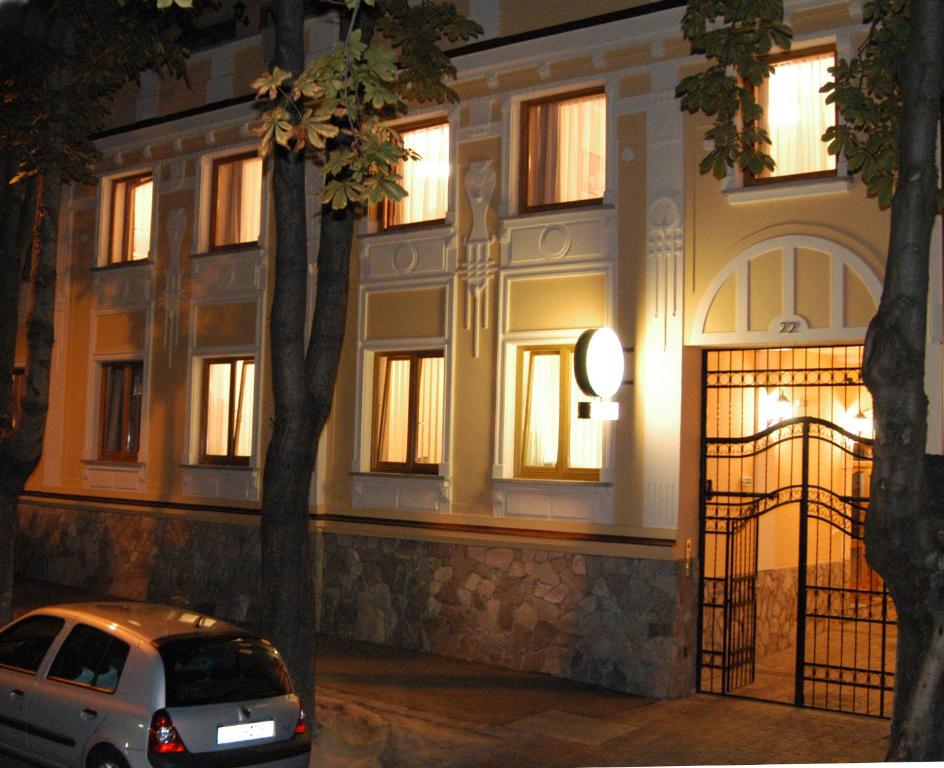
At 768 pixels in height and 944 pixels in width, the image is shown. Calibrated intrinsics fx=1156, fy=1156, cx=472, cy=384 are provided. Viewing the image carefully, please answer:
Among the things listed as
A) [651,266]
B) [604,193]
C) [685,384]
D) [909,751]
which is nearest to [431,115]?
[604,193]

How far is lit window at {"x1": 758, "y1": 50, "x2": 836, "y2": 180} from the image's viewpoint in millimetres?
12195

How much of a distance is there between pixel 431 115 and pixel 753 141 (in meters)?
5.72

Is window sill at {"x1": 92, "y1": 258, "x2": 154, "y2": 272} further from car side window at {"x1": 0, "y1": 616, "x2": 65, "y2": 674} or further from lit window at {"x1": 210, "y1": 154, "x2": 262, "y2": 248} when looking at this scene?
car side window at {"x1": 0, "y1": 616, "x2": 65, "y2": 674}

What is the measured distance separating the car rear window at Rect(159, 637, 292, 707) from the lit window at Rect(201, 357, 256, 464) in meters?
8.65

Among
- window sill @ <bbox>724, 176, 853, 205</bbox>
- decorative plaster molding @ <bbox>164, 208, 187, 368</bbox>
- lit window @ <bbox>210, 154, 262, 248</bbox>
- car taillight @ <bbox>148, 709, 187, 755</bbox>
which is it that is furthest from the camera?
decorative plaster molding @ <bbox>164, 208, 187, 368</bbox>

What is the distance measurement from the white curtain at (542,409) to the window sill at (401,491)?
1.22 metres

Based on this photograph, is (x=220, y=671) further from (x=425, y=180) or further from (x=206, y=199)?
(x=206, y=199)

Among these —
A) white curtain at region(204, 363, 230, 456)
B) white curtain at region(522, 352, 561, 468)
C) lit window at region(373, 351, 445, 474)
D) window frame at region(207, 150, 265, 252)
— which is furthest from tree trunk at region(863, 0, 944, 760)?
white curtain at region(204, 363, 230, 456)

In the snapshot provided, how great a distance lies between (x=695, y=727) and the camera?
37.0 feet

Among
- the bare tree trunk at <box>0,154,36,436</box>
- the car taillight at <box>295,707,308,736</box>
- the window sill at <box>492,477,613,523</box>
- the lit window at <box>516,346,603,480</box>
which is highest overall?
the bare tree trunk at <box>0,154,36,436</box>

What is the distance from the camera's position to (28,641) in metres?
8.95

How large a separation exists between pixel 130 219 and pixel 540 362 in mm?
8830

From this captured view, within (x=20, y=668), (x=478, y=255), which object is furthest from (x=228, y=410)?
(x=20, y=668)

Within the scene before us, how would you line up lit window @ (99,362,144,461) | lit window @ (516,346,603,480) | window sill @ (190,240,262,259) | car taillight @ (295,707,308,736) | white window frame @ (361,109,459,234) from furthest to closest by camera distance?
lit window @ (99,362,144,461) → window sill @ (190,240,262,259) → white window frame @ (361,109,459,234) → lit window @ (516,346,603,480) → car taillight @ (295,707,308,736)
